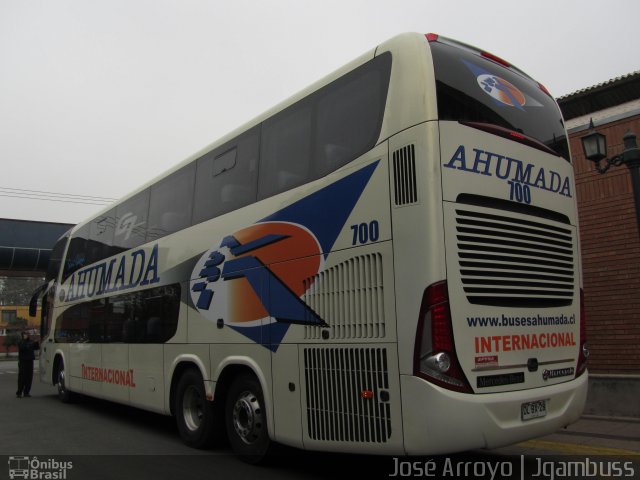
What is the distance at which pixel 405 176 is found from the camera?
444 cm

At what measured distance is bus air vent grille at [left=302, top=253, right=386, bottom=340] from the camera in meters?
4.56

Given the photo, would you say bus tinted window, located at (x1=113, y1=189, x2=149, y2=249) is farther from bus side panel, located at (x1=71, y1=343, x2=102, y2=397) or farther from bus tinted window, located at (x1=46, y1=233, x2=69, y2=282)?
bus tinted window, located at (x1=46, y1=233, x2=69, y2=282)

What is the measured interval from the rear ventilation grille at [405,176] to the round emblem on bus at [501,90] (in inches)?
46.0

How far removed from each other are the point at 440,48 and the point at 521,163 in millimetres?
1302

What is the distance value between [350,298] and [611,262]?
642 cm

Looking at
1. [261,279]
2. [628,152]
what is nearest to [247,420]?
[261,279]

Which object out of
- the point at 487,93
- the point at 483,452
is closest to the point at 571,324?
the point at 483,452

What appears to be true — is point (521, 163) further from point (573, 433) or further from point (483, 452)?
point (573, 433)

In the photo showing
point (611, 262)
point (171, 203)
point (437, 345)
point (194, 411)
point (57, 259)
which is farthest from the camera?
point (57, 259)

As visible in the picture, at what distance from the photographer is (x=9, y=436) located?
26.6ft

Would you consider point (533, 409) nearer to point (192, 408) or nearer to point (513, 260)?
point (513, 260)

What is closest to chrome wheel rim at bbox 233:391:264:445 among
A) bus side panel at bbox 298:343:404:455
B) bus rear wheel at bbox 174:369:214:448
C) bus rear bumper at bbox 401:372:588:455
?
bus rear wheel at bbox 174:369:214:448

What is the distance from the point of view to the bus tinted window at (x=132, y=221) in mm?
8914

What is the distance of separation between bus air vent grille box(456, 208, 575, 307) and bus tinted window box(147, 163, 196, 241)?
441cm
